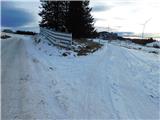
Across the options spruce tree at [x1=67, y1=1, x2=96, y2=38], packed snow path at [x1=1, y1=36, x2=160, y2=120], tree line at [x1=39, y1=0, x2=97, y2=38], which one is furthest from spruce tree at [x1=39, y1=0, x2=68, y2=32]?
packed snow path at [x1=1, y1=36, x2=160, y2=120]

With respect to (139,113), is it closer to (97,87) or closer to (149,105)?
(149,105)

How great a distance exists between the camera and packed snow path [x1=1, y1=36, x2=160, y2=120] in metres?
5.16

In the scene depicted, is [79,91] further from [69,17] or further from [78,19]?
[69,17]

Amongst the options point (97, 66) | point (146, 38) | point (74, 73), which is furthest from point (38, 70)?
point (146, 38)

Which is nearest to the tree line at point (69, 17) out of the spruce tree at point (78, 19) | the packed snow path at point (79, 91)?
the spruce tree at point (78, 19)

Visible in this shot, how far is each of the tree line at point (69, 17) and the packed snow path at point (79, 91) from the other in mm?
16526

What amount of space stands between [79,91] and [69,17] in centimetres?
2012

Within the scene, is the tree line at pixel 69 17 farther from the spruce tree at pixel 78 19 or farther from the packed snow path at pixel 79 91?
the packed snow path at pixel 79 91

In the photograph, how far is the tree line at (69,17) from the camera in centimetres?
2573

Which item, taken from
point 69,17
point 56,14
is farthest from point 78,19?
point 56,14

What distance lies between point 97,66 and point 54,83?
9.63 feet

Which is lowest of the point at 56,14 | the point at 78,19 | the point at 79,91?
the point at 79,91

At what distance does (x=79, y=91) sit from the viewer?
6449mm

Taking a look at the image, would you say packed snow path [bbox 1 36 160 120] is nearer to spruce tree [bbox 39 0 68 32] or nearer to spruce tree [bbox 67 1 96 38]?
spruce tree [bbox 67 1 96 38]
